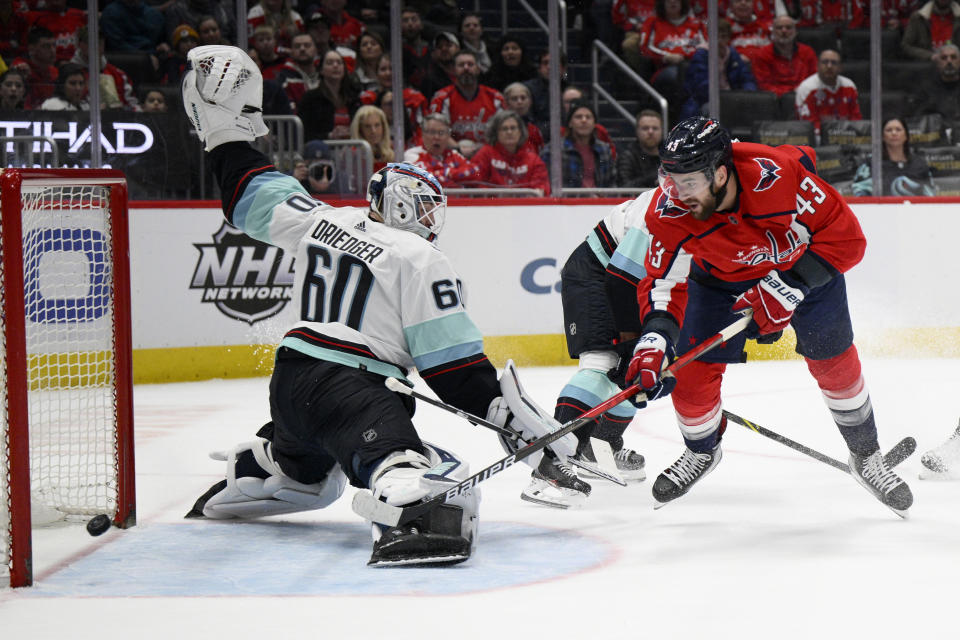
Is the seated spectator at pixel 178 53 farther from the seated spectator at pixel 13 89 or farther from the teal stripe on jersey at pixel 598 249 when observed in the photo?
the teal stripe on jersey at pixel 598 249

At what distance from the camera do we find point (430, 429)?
4.38 meters

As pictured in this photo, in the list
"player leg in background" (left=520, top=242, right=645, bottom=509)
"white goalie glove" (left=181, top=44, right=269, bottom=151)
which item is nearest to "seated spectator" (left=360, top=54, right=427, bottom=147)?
"player leg in background" (left=520, top=242, right=645, bottom=509)

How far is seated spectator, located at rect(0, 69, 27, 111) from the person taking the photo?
534cm

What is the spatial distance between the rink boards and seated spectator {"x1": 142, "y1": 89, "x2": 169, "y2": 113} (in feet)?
1.48

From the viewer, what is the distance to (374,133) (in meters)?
5.98

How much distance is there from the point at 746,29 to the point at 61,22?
11.7 feet


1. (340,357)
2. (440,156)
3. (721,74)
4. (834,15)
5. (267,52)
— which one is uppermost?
(834,15)

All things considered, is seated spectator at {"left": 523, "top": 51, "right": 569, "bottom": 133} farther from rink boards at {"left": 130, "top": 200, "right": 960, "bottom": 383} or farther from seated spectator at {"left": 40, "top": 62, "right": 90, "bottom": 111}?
seated spectator at {"left": 40, "top": 62, "right": 90, "bottom": 111}

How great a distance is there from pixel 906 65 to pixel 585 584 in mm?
5096

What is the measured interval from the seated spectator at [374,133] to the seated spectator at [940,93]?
2891mm

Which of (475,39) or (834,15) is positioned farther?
(834,15)

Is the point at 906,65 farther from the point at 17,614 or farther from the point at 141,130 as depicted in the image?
the point at 17,614

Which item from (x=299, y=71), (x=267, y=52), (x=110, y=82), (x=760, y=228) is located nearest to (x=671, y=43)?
(x=299, y=71)

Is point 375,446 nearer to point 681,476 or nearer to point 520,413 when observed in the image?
point 520,413
